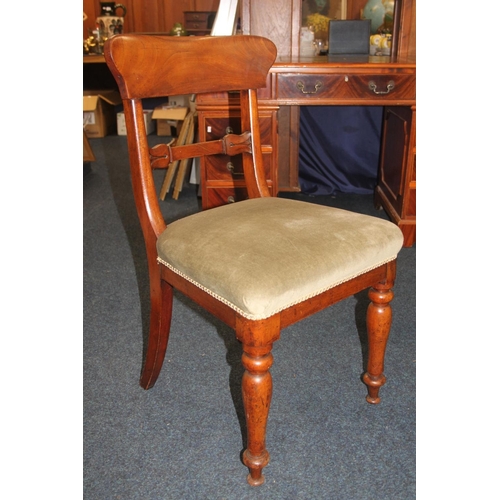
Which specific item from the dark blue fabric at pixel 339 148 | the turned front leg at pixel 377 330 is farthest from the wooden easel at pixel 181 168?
the turned front leg at pixel 377 330

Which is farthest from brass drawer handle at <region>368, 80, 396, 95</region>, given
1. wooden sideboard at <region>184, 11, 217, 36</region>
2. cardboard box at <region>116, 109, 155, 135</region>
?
wooden sideboard at <region>184, 11, 217, 36</region>

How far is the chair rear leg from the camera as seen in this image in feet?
4.34

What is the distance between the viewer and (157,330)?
1.37 metres

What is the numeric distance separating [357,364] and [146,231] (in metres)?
0.79

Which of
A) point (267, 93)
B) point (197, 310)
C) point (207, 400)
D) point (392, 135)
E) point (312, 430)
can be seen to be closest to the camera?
point (312, 430)

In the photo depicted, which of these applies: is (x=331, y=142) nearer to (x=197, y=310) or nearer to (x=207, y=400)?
(x=197, y=310)

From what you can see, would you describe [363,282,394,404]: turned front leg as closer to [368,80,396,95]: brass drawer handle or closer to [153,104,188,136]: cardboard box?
[368,80,396,95]: brass drawer handle

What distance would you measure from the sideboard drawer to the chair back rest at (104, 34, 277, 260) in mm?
882

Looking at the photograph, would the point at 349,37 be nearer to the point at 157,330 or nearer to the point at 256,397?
the point at 157,330

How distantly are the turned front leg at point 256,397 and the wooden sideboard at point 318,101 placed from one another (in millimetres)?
1420

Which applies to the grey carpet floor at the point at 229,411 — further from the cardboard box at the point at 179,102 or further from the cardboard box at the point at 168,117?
the cardboard box at the point at 179,102

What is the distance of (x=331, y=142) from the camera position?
10.3ft

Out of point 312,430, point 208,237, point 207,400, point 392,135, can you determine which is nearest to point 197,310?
point 207,400

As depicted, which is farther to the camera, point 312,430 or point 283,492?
point 312,430
